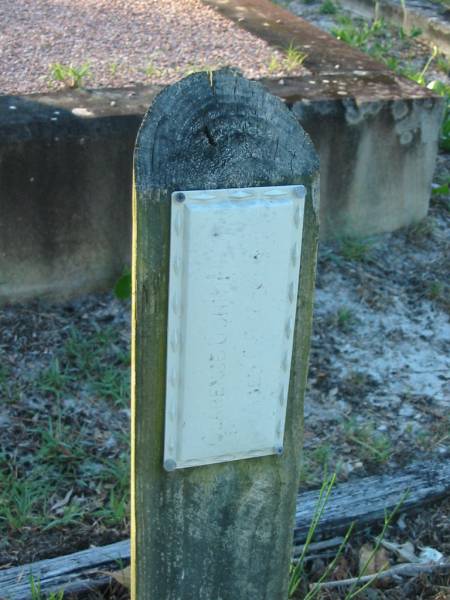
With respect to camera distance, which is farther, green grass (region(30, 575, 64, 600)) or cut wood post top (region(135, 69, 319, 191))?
green grass (region(30, 575, 64, 600))

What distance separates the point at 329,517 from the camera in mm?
2307

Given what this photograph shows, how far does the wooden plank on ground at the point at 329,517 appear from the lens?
2.07 meters

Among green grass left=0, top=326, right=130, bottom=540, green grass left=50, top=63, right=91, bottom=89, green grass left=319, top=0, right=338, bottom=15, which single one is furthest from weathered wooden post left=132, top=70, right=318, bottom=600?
green grass left=319, top=0, right=338, bottom=15

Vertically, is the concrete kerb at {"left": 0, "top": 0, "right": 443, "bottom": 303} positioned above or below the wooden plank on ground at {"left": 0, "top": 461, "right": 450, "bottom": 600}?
above

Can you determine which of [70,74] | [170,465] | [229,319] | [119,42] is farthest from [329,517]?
[119,42]

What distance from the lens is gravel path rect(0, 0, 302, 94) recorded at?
148 inches

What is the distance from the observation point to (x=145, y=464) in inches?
59.2

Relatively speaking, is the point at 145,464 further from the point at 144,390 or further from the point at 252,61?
the point at 252,61

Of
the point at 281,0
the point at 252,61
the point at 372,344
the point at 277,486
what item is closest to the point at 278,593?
the point at 277,486

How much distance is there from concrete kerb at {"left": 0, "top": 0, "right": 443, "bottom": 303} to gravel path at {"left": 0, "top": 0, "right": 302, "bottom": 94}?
268 millimetres

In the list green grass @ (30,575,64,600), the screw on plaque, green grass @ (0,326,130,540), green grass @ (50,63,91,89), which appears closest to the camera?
the screw on plaque

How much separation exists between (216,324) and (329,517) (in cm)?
106

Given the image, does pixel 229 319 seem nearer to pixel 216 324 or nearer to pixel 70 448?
pixel 216 324

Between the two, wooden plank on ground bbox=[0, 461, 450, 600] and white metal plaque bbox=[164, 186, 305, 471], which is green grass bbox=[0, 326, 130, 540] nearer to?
wooden plank on ground bbox=[0, 461, 450, 600]
